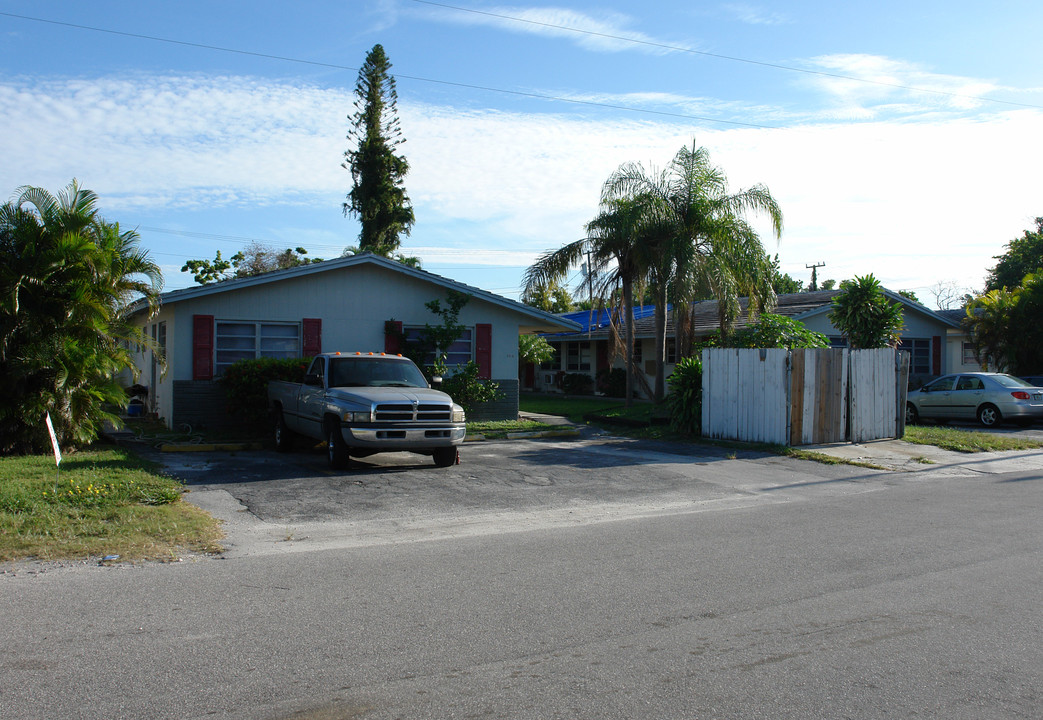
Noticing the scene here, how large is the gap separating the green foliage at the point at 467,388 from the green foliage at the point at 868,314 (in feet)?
27.2

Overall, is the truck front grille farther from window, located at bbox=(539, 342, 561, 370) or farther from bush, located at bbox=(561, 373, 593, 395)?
window, located at bbox=(539, 342, 561, 370)

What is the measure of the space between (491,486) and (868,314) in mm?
10863

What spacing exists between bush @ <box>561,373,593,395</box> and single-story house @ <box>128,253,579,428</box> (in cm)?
1196

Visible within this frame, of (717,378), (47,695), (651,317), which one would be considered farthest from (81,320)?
(651,317)

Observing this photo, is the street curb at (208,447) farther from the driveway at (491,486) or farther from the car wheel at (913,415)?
the car wheel at (913,415)

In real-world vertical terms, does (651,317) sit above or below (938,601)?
above

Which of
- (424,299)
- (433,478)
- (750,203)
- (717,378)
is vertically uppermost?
(750,203)

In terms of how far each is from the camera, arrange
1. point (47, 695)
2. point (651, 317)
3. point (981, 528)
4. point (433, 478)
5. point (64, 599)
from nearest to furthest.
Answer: point (47, 695), point (64, 599), point (981, 528), point (433, 478), point (651, 317)

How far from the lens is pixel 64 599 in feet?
18.9

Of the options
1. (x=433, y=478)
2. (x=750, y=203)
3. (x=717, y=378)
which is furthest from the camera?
(x=750, y=203)

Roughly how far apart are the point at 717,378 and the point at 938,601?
1102 centimetres

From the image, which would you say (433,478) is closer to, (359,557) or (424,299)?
(359,557)

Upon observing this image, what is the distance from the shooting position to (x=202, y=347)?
1702cm

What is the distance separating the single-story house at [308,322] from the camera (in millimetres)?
16969
